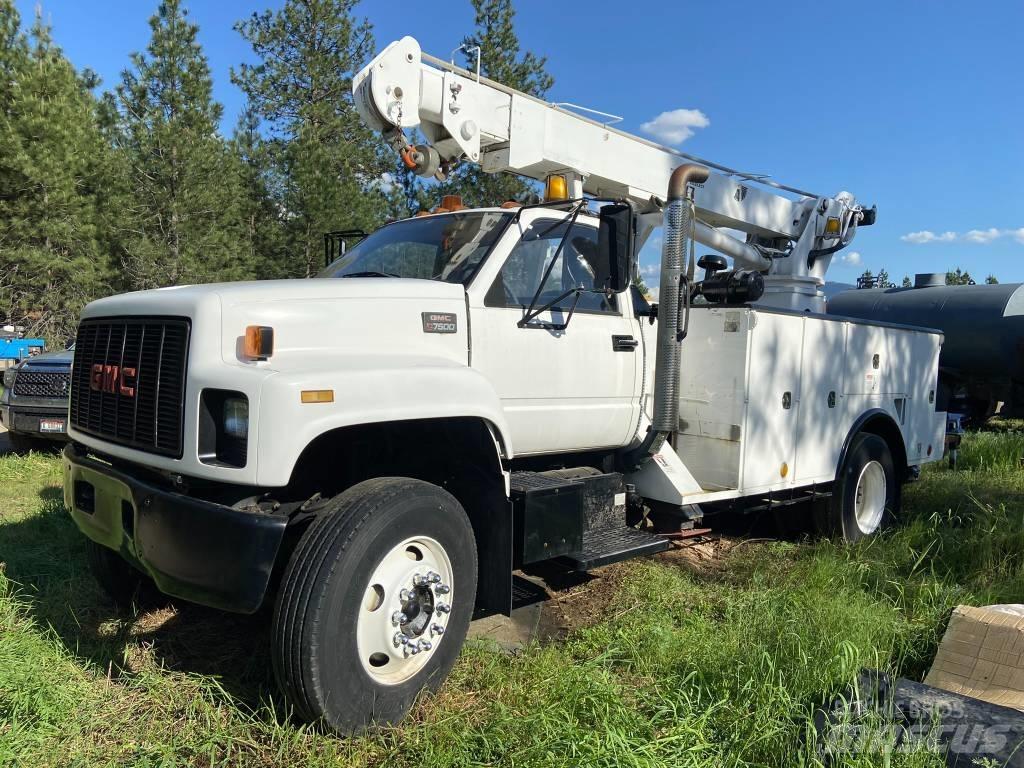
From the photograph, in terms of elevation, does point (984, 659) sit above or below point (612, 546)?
below

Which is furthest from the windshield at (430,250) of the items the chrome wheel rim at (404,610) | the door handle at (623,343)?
the chrome wheel rim at (404,610)

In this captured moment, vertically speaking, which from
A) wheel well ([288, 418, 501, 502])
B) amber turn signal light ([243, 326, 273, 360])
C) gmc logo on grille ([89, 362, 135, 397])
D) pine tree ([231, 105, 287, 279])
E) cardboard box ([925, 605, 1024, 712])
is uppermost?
pine tree ([231, 105, 287, 279])

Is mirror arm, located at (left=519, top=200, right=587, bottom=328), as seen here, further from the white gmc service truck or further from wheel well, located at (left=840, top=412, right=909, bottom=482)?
wheel well, located at (left=840, top=412, right=909, bottom=482)

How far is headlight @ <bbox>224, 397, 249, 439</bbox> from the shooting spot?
9.48 ft

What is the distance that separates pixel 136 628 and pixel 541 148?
392cm

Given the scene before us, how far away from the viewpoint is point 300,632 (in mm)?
2838

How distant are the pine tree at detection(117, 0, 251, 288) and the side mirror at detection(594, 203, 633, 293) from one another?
1670 centimetres

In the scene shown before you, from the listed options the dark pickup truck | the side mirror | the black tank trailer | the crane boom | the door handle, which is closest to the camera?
the side mirror

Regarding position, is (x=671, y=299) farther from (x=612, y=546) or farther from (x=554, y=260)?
(x=612, y=546)

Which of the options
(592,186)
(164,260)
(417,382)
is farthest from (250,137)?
(417,382)

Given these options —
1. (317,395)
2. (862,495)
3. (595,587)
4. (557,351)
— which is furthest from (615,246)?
(862,495)

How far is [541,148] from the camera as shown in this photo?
5477 mm

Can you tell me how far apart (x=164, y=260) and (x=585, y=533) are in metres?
17.2

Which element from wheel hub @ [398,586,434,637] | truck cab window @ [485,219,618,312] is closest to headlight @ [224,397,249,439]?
wheel hub @ [398,586,434,637]
